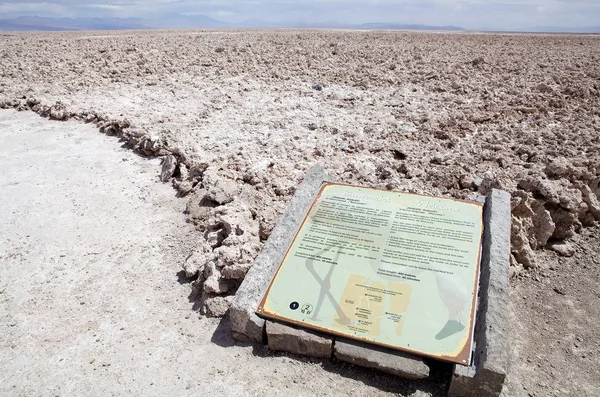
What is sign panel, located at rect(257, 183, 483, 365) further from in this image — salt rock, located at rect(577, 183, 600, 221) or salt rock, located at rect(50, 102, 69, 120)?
salt rock, located at rect(50, 102, 69, 120)

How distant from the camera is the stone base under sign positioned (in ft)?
8.34

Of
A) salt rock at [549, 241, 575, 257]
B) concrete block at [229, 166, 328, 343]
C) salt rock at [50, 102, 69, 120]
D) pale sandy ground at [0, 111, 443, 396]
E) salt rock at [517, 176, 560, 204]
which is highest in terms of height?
salt rock at [517, 176, 560, 204]

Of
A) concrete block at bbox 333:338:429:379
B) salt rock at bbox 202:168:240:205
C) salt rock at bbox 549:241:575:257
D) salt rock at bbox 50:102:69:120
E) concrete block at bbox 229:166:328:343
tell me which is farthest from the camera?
salt rock at bbox 50:102:69:120

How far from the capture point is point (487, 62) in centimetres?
1062

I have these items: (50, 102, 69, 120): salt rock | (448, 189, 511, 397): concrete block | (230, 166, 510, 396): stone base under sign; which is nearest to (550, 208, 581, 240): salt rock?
(230, 166, 510, 396): stone base under sign

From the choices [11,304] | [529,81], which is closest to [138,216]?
[11,304]

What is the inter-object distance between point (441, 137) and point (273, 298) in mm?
3963

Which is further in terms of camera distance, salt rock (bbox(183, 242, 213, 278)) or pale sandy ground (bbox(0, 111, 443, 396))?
salt rock (bbox(183, 242, 213, 278))

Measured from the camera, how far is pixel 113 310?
3.41 meters

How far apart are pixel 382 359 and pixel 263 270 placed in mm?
1013

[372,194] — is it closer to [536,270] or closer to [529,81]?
[536,270]

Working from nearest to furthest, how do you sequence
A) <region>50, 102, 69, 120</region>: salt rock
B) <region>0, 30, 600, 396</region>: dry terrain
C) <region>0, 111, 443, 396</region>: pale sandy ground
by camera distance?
<region>0, 111, 443, 396</region>: pale sandy ground
<region>0, 30, 600, 396</region>: dry terrain
<region>50, 102, 69, 120</region>: salt rock

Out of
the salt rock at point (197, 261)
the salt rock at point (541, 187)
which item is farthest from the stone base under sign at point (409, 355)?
the salt rock at point (541, 187)

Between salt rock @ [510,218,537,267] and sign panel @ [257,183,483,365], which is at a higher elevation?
sign panel @ [257,183,483,365]
